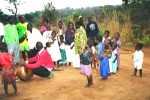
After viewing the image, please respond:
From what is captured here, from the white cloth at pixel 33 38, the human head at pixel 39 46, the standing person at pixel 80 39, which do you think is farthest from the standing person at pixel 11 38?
the standing person at pixel 80 39

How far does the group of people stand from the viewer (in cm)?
1280

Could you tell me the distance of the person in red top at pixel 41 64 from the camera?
546 inches

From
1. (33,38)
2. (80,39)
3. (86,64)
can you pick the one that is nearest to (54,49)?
(33,38)

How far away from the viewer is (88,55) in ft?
41.8

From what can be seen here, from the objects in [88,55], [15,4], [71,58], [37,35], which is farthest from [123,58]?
[15,4]

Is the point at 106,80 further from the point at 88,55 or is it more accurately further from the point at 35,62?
the point at 35,62

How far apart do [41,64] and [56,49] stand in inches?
85.9

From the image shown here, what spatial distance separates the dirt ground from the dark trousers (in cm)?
18

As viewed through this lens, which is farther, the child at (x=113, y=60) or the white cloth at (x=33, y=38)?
the white cloth at (x=33, y=38)

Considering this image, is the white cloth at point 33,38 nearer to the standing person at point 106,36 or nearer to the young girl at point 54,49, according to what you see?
the young girl at point 54,49

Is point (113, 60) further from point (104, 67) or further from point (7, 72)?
point (7, 72)

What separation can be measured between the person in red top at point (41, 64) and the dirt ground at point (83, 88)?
23 centimetres

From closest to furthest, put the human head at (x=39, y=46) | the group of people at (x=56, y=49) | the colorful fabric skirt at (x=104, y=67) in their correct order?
the group of people at (x=56, y=49) → the colorful fabric skirt at (x=104, y=67) → the human head at (x=39, y=46)

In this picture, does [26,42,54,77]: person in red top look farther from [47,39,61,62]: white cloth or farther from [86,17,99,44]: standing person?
[86,17,99,44]: standing person
